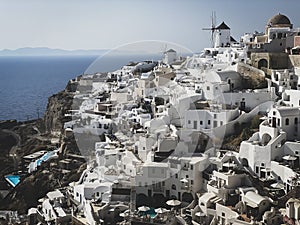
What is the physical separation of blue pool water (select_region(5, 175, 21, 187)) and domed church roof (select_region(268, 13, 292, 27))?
687 inches

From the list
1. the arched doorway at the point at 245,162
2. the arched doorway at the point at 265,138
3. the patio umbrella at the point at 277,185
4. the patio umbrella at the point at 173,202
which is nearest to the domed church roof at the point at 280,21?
the arched doorway at the point at 265,138

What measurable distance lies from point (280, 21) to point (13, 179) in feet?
60.0

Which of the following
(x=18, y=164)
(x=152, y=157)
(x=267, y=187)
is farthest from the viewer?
(x=18, y=164)

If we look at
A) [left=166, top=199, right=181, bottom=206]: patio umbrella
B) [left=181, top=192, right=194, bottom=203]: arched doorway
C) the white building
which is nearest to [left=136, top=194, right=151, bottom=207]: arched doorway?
[left=166, top=199, right=181, bottom=206]: patio umbrella

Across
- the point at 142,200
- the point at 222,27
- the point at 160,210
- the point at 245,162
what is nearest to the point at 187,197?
the point at 142,200

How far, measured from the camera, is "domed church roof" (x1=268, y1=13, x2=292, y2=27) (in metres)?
28.3

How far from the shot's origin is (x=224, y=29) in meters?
32.8

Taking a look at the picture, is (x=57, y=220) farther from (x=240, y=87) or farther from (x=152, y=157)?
(x=240, y=87)

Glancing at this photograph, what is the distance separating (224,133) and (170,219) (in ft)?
18.3

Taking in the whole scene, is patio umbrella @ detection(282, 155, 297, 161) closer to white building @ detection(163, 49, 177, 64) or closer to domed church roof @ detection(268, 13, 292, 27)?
domed church roof @ detection(268, 13, 292, 27)

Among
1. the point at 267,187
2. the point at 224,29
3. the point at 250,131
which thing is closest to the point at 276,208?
the point at 267,187

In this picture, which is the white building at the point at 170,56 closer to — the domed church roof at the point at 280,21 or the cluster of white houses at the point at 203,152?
the cluster of white houses at the point at 203,152

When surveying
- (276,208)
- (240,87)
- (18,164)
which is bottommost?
(18,164)

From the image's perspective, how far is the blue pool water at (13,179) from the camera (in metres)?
27.3
